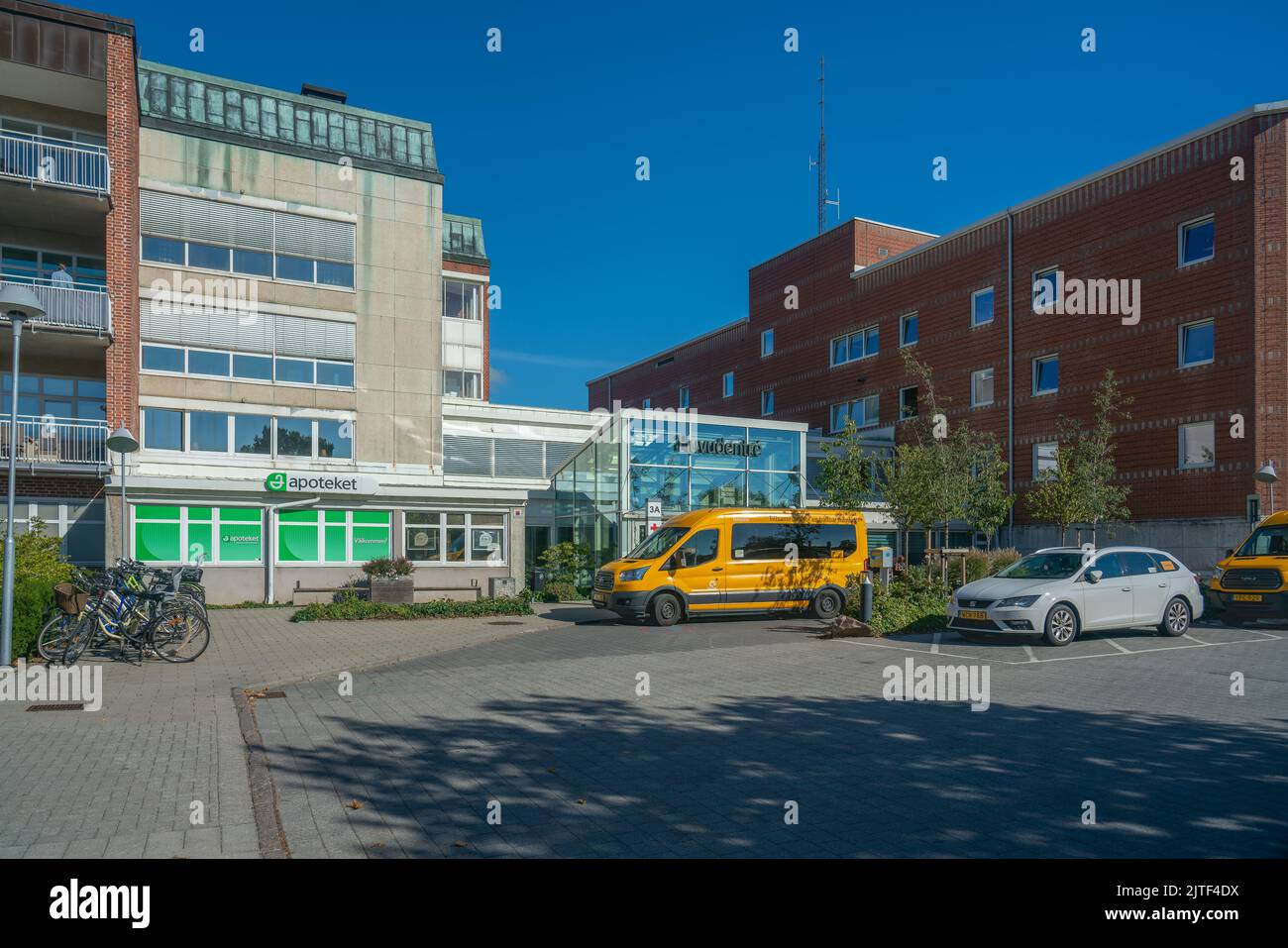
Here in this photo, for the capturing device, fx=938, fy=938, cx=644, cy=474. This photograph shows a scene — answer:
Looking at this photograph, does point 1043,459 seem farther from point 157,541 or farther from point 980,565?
point 157,541

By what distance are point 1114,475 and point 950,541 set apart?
7.42 meters

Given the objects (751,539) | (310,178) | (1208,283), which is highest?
(310,178)

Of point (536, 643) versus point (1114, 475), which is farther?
point (1114, 475)

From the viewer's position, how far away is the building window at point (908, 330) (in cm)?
3688

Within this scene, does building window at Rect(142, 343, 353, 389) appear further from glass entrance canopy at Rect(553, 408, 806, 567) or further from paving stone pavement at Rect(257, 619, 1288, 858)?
paving stone pavement at Rect(257, 619, 1288, 858)

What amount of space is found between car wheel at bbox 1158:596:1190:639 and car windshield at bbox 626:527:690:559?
8.67m

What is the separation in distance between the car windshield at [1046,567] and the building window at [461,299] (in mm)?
26121

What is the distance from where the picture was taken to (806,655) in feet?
46.0

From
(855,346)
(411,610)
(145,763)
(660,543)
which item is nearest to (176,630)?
(145,763)

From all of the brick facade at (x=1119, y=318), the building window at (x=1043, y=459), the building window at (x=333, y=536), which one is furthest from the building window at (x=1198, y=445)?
the building window at (x=333, y=536)

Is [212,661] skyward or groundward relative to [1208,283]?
groundward
